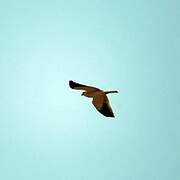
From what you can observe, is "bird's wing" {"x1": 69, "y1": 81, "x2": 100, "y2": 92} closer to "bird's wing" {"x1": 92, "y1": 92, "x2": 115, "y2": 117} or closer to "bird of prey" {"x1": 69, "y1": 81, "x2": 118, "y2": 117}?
"bird of prey" {"x1": 69, "y1": 81, "x2": 118, "y2": 117}

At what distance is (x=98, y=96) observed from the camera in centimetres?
1717

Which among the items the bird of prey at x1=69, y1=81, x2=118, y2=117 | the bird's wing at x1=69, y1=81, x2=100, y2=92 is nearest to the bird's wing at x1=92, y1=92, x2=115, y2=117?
the bird of prey at x1=69, y1=81, x2=118, y2=117

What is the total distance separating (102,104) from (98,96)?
404 millimetres

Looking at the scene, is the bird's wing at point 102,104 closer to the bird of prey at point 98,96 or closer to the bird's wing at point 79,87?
the bird of prey at point 98,96

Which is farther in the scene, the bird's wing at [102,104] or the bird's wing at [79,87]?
the bird's wing at [102,104]

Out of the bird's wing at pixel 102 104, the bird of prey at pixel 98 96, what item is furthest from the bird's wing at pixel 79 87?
the bird's wing at pixel 102 104

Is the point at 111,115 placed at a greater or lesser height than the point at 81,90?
lesser

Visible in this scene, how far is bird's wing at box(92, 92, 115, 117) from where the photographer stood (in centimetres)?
1708

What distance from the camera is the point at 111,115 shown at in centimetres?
1745

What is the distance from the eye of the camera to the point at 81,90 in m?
17.2

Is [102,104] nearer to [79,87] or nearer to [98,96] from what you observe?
[98,96]

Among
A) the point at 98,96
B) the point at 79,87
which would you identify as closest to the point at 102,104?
the point at 98,96

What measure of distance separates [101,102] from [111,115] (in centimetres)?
82

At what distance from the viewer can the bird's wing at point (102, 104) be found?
17078 mm
